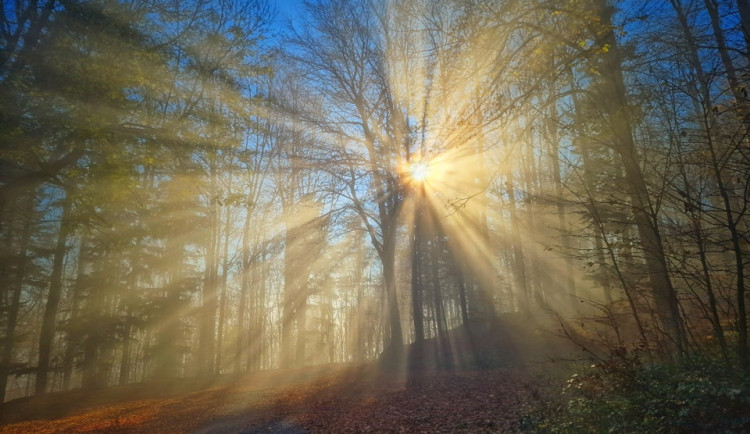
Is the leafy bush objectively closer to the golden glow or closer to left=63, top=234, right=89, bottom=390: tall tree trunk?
the golden glow

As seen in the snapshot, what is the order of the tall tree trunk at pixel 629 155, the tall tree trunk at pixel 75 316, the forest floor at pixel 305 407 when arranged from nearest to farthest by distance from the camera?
1. the tall tree trunk at pixel 629 155
2. the forest floor at pixel 305 407
3. the tall tree trunk at pixel 75 316

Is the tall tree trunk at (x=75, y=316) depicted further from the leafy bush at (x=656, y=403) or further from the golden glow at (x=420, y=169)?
the leafy bush at (x=656, y=403)

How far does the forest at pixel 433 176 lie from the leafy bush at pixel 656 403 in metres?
0.03

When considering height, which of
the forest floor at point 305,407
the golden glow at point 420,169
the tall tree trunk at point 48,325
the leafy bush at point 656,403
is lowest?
the forest floor at point 305,407

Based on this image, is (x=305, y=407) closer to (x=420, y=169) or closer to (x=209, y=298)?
(x=420, y=169)

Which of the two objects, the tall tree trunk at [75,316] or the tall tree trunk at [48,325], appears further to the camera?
the tall tree trunk at [75,316]

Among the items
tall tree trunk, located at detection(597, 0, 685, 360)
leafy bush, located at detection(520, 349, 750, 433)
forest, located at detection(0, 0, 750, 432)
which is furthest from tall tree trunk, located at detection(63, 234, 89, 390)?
tall tree trunk, located at detection(597, 0, 685, 360)

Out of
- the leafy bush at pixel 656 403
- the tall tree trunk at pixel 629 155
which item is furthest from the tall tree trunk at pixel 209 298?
the tall tree trunk at pixel 629 155

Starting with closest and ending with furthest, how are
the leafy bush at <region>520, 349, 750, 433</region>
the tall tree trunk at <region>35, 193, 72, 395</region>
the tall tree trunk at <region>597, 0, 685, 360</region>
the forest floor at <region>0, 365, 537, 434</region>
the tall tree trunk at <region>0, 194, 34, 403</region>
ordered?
the leafy bush at <region>520, 349, 750, 433</region>
the tall tree trunk at <region>597, 0, 685, 360</region>
the forest floor at <region>0, 365, 537, 434</region>
the tall tree trunk at <region>35, 193, 72, 395</region>
the tall tree trunk at <region>0, 194, 34, 403</region>

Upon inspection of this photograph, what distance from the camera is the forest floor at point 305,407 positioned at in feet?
23.1

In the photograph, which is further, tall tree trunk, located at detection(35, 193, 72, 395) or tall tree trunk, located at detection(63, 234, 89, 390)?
tall tree trunk, located at detection(63, 234, 89, 390)

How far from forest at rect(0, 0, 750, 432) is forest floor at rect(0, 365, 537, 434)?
1143 millimetres

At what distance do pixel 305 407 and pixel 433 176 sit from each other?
7.57m

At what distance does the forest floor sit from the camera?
7.03m
